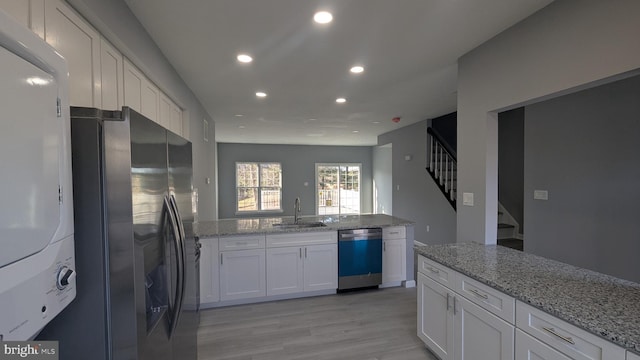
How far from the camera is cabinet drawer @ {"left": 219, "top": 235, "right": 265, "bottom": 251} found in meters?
3.20

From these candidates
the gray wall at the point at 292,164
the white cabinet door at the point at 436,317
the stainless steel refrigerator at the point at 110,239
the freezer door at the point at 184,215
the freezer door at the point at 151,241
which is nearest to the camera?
the stainless steel refrigerator at the point at 110,239

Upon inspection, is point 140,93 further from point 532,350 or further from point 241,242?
point 532,350

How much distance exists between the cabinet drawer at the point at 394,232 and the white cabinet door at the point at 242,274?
157cm

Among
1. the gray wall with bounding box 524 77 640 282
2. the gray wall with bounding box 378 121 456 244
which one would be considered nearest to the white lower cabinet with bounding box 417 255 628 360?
the gray wall with bounding box 524 77 640 282

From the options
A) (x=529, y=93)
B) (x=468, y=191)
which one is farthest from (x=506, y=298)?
(x=529, y=93)

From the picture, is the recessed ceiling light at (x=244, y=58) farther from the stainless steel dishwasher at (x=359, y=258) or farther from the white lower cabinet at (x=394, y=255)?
the white lower cabinet at (x=394, y=255)

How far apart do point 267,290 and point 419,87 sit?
3.13 m

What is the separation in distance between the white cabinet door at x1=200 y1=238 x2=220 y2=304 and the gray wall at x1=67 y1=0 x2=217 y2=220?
1.08 metres

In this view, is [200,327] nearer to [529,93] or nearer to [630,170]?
[529,93]

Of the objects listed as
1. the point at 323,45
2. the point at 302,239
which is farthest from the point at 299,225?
the point at 323,45

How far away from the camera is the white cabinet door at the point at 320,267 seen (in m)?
3.46

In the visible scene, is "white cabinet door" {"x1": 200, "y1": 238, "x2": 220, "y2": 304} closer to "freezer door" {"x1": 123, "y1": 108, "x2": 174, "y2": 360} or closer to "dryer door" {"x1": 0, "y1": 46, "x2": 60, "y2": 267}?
"freezer door" {"x1": 123, "y1": 108, "x2": 174, "y2": 360}

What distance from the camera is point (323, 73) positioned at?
3.11m

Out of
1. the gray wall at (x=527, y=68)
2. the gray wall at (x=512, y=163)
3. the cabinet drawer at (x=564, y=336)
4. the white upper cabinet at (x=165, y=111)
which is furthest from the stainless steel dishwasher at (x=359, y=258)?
the gray wall at (x=512, y=163)
